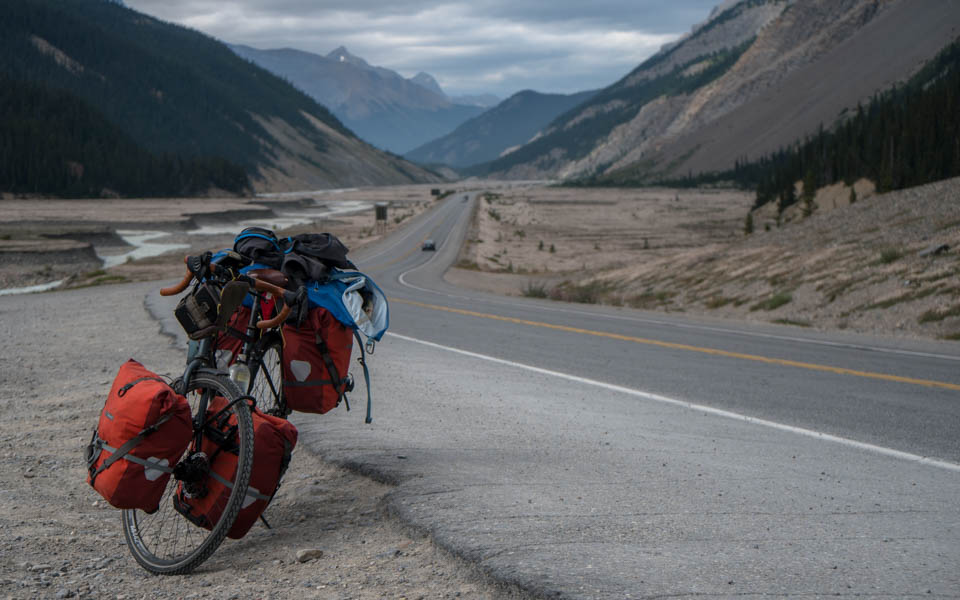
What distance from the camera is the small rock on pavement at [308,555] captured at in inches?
157

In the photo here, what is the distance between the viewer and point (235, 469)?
4.02 m

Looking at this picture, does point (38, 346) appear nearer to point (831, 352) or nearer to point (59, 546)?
point (59, 546)

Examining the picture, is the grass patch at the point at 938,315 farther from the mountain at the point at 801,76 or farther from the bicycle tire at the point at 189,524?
the mountain at the point at 801,76

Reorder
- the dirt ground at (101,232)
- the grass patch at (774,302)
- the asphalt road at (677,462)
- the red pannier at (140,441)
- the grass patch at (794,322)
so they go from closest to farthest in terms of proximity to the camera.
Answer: the asphalt road at (677,462) → the red pannier at (140,441) → the grass patch at (794,322) → the grass patch at (774,302) → the dirt ground at (101,232)

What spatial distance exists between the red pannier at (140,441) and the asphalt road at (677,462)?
1320 mm

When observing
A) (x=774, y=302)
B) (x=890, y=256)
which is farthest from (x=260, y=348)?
(x=890, y=256)

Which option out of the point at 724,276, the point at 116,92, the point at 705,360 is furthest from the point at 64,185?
the point at 705,360

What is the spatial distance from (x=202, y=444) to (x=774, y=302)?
1822 centimetres

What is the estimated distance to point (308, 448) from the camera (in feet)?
19.8

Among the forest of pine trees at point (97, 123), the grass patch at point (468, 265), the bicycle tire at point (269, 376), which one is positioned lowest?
the grass patch at point (468, 265)

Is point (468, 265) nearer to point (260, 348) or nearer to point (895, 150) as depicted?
point (895, 150)

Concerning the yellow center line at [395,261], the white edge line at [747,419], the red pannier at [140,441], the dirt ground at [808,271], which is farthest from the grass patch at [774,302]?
the yellow center line at [395,261]

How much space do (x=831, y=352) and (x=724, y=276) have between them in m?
14.8

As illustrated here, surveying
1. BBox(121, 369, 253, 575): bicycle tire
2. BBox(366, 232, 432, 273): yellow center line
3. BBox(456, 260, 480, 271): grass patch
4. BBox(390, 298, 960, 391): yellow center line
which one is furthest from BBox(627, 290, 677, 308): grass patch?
BBox(121, 369, 253, 575): bicycle tire
